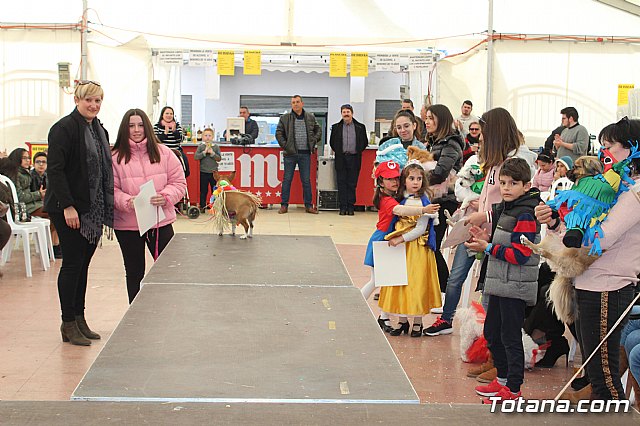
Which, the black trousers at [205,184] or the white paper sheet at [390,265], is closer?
the white paper sheet at [390,265]

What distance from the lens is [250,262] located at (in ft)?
13.1

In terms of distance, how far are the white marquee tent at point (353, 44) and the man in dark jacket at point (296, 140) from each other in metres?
0.94

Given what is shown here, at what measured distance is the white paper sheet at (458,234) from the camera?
4578 millimetres

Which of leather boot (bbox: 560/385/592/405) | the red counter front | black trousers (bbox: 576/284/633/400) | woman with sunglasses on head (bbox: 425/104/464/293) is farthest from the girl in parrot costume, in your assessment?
the red counter front

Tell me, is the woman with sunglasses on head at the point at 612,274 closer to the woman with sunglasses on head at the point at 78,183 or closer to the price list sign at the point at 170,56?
the woman with sunglasses on head at the point at 78,183

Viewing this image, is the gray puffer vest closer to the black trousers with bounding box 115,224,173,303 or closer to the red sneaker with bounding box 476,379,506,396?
the red sneaker with bounding box 476,379,506,396

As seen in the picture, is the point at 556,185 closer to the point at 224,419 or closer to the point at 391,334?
the point at 391,334

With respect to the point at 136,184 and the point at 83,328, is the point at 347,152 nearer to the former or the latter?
the point at 136,184

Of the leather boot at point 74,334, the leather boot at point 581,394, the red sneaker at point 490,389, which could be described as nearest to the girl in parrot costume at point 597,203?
the leather boot at point 581,394

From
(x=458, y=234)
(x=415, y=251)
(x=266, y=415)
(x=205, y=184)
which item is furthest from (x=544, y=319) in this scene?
(x=205, y=184)

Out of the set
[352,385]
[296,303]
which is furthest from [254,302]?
[352,385]

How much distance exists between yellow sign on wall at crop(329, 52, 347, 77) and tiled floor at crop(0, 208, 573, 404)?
4780 mm

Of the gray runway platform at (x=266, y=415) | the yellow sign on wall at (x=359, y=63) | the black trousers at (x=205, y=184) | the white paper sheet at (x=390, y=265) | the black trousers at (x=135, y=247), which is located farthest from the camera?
the yellow sign on wall at (x=359, y=63)

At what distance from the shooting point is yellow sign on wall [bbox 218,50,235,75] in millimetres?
11836
